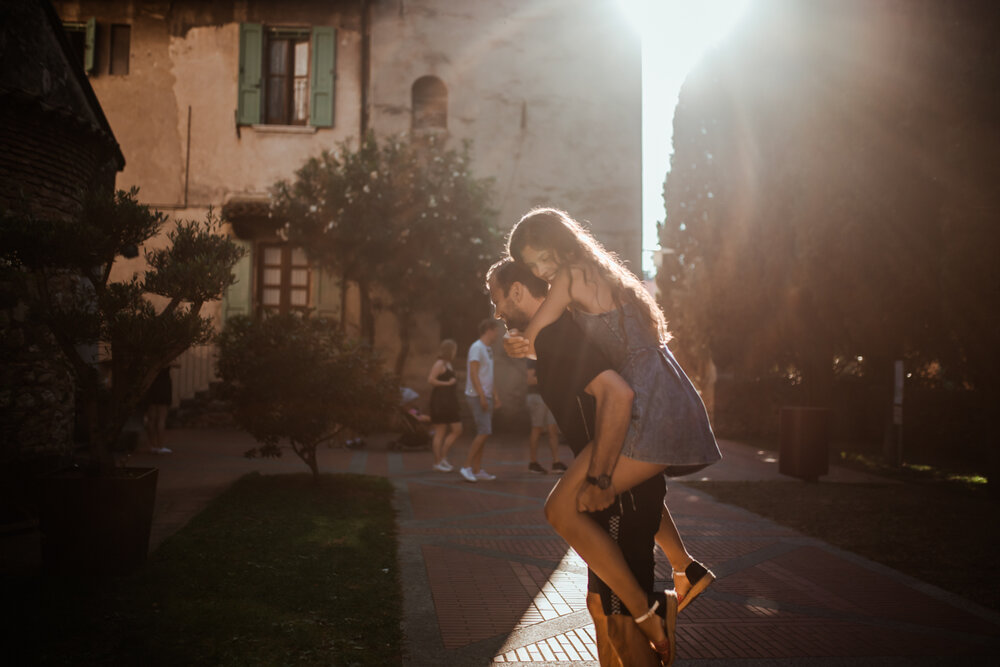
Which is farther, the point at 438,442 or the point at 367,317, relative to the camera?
the point at 367,317

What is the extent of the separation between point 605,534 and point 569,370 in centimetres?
64

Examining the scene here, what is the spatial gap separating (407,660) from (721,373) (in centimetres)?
1339

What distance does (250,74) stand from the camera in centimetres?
1702

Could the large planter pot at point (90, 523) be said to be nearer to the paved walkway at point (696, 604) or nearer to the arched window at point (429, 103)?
the paved walkway at point (696, 604)

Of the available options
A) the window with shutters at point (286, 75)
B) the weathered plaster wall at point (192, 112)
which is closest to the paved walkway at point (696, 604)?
the weathered plaster wall at point (192, 112)

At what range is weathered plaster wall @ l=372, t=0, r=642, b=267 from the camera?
17.6m

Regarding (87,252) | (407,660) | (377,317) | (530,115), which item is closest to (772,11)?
(530,115)

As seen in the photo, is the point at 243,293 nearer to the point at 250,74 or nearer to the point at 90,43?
the point at 250,74

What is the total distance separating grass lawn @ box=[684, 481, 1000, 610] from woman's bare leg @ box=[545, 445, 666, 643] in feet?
11.6

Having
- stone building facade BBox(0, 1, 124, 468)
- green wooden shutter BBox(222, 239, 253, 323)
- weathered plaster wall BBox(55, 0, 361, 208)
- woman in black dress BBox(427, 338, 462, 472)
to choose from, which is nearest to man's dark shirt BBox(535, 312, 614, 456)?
stone building facade BBox(0, 1, 124, 468)

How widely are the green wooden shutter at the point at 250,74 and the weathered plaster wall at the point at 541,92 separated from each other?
258 centimetres

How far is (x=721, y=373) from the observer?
53.3 feet

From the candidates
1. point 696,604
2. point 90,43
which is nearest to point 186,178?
point 90,43

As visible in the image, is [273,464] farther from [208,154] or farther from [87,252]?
[208,154]
